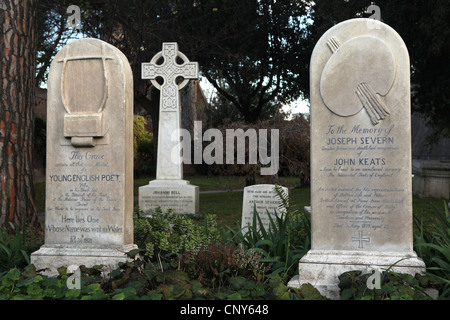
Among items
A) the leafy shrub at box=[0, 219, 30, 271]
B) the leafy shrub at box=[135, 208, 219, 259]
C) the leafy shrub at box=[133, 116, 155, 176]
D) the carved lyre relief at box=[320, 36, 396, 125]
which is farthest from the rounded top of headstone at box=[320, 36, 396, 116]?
the leafy shrub at box=[133, 116, 155, 176]

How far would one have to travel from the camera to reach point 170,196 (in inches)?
464

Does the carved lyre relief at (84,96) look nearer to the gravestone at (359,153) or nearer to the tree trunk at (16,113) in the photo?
the gravestone at (359,153)

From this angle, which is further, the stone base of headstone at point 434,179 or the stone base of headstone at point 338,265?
the stone base of headstone at point 434,179

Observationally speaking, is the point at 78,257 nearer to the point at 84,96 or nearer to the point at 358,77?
the point at 84,96

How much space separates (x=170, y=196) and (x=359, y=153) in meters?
7.68

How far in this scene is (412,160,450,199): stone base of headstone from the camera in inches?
593

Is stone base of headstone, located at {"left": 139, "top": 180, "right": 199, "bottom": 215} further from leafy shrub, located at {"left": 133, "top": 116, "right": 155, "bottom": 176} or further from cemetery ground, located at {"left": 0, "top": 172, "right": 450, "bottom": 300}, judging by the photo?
leafy shrub, located at {"left": 133, "top": 116, "right": 155, "bottom": 176}

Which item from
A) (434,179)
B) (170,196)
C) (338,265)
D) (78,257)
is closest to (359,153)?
(338,265)

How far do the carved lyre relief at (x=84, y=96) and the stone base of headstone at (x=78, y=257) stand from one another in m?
1.09

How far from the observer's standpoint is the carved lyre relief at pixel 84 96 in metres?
5.05

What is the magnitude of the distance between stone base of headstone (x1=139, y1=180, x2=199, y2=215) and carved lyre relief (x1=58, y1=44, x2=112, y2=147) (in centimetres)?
650

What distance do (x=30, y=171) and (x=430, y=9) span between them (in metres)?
11.8

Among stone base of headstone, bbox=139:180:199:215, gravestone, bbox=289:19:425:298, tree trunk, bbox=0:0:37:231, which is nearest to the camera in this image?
gravestone, bbox=289:19:425:298

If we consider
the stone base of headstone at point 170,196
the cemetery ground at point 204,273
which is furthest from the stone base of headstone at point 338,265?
the stone base of headstone at point 170,196
